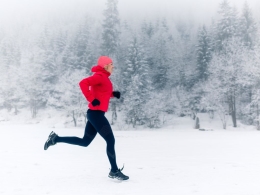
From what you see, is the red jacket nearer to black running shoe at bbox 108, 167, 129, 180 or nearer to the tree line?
black running shoe at bbox 108, 167, 129, 180

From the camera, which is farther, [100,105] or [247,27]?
[247,27]

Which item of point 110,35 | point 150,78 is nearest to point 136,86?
point 150,78

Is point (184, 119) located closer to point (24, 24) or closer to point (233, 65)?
point (233, 65)

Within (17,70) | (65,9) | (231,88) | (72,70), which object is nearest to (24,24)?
(65,9)

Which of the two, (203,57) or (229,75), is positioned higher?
(203,57)

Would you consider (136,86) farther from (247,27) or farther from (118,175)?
(118,175)

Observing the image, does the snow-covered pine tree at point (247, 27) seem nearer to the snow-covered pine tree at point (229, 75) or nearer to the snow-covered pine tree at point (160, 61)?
the snow-covered pine tree at point (229, 75)

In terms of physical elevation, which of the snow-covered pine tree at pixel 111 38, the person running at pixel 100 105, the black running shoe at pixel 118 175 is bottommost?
the black running shoe at pixel 118 175

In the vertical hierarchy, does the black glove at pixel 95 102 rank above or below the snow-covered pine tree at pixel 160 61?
below

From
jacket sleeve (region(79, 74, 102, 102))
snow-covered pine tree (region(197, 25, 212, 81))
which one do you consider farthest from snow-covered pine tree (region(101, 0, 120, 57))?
jacket sleeve (region(79, 74, 102, 102))

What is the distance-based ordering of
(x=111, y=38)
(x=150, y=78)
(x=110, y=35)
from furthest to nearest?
(x=150, y=78) → (x=110, y=35) → (x=111, y=38)

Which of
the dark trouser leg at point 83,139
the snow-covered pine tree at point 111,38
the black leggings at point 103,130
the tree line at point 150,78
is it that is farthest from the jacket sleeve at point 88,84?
the snow-covered pine tree at point 111,38

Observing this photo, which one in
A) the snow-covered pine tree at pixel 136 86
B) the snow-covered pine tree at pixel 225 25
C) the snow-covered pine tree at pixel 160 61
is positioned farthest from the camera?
the snow-covered pine tree at pixel 160 61

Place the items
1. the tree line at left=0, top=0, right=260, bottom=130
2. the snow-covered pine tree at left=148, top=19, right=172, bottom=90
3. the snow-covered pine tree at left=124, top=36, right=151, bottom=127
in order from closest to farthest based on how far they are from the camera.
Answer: the tree line at left=0, top=0, right=260, bottom=130
the snow-covered pine tree at left=124, top=36, right=151, bottom=127
the snow-covered pine tree at left=148, top=19, right=172, bottom=90
